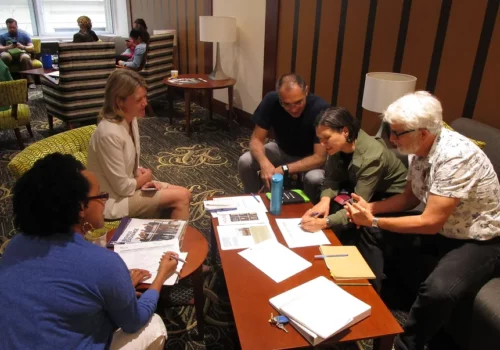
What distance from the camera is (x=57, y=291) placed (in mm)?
1062

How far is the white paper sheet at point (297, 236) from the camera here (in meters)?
1.81

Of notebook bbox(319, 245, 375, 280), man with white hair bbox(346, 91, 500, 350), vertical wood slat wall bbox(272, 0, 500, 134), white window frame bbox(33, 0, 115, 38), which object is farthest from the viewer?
white window frame bbox(33, 0, 115, 38)

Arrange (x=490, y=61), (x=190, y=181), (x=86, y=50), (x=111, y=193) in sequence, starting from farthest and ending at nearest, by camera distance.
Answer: (x=86, y=50) < (x=190, y=181) < (x=490, y=61) < (x=111, y=193)

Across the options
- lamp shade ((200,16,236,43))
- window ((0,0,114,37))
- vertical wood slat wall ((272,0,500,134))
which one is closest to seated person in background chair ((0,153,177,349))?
vertical wood slat wall ((272,0,500,134))

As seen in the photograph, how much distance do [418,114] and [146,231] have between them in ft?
4.30

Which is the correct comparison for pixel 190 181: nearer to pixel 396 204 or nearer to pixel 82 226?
pixel 396 204

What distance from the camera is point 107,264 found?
1142 mm

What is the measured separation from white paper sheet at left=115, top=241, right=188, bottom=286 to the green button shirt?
762 millimetres

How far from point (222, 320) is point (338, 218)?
78 centimetres

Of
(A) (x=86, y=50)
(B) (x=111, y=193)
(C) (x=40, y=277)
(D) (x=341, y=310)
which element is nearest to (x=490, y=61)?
(D) (x=341, y=310)

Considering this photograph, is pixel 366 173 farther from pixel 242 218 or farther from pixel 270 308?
pixel 270 308

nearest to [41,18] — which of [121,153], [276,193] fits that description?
[121,153]

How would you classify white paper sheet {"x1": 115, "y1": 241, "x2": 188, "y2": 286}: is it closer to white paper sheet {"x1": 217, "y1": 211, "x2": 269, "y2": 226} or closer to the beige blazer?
white paper sheet {"x1": 217, "y1": 211, "x2": 269, "y2": 226}

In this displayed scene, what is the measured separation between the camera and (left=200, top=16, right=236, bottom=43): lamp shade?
447 centimetres
